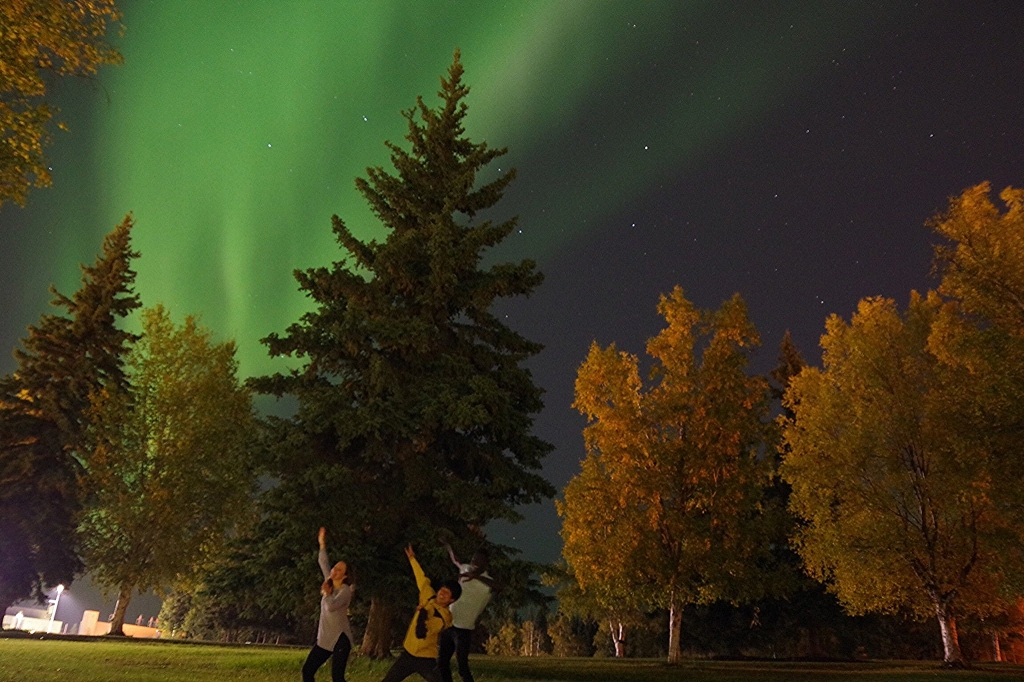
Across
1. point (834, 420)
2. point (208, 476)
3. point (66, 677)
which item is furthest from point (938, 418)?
point (208, 476)

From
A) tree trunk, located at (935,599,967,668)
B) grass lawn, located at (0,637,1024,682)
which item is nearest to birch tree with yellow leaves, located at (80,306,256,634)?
grass lawn, located at (0,637,1024,682)

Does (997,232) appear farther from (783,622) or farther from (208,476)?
(208,476)

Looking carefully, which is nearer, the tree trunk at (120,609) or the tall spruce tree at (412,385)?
the tall spruce tree at (412,385)

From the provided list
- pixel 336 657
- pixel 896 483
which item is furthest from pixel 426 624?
pixel 896 483

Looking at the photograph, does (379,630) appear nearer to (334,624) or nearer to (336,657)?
(336,657)

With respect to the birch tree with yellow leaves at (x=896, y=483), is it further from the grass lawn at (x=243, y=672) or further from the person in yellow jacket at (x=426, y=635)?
the person in yellow jacket at (x=426, y=635)

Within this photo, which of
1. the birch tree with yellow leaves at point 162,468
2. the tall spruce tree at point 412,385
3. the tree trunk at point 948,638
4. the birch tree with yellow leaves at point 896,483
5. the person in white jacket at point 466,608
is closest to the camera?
the person in white jacket at point 466,608

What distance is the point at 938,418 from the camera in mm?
23797

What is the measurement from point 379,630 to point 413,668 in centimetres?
1123

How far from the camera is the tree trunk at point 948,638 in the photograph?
74.3 feet

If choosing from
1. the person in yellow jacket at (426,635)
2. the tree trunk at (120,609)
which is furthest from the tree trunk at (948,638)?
the tree trunk at (120,609)

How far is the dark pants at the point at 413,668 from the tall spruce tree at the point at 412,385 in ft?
29.0

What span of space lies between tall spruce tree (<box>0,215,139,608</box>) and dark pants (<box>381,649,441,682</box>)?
29.0m

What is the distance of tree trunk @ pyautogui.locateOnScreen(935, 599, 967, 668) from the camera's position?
22.6 m
